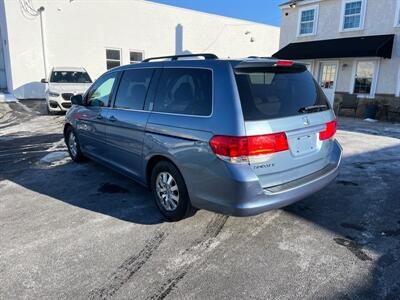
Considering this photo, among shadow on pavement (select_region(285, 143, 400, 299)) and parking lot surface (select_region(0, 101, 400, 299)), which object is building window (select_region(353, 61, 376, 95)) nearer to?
shadow on pavement (select_region(285, 143, 400, 299))

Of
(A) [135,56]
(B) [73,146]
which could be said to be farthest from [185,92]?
(A) [135,56]

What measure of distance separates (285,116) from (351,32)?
13.8 meters

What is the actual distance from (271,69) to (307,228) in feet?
5.81

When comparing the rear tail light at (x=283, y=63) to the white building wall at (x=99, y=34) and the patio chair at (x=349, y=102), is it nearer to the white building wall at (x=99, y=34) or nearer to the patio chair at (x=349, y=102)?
→ the patio chair at (x=349, y=102)

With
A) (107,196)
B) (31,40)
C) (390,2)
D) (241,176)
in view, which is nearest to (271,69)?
(241,176)

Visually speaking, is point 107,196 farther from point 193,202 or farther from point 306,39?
point 306,39

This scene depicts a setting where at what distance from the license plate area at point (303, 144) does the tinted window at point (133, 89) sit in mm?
1853

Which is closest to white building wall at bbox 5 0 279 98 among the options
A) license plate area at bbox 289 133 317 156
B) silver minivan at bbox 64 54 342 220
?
silver minivan at bbox 64 54 342 220

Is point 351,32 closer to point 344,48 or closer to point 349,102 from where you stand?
point 344,48

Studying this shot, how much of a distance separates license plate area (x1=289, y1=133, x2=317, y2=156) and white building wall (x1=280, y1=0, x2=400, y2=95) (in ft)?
40.8

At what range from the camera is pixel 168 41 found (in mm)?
19859

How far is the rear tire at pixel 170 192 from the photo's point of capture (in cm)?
344

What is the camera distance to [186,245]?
328 centimetres

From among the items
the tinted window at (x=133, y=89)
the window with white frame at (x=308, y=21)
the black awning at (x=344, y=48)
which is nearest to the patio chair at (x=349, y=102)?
the black awning at (x=344, y=48)
